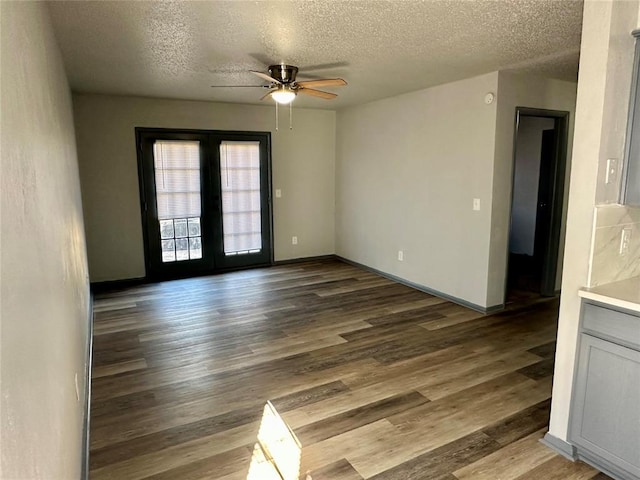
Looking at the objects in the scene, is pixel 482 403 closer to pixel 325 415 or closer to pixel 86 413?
pixel 325 415

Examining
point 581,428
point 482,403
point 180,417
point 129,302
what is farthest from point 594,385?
point 129,302

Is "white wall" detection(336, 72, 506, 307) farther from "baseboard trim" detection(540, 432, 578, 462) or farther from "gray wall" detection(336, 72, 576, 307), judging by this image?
"baseboard trim" detection(540, 432, 578, 462)

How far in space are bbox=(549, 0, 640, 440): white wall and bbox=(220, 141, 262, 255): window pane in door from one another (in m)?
4.70

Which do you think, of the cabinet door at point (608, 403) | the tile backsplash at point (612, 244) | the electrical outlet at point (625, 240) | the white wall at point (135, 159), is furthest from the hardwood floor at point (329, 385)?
the electrical outlet at point (625, 240)

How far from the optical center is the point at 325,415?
269cm

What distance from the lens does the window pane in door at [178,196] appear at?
5684mm

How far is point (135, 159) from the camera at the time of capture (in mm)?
5496

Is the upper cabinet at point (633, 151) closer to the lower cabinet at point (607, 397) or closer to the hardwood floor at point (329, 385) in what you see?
the lower cabinet at point (607, 397)

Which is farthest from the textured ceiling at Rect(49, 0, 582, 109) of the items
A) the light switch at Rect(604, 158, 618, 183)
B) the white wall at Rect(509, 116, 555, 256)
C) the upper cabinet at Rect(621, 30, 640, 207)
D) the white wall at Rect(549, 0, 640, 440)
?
the white wall at Rect(509, 116, 555, 256)

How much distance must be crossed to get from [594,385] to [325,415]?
151 cm

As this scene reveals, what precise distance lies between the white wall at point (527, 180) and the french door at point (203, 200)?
3.87 m

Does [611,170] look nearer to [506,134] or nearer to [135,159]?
[506,134]

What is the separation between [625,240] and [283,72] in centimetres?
284

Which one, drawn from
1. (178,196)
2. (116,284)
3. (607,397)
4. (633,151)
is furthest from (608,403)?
(116,284)
